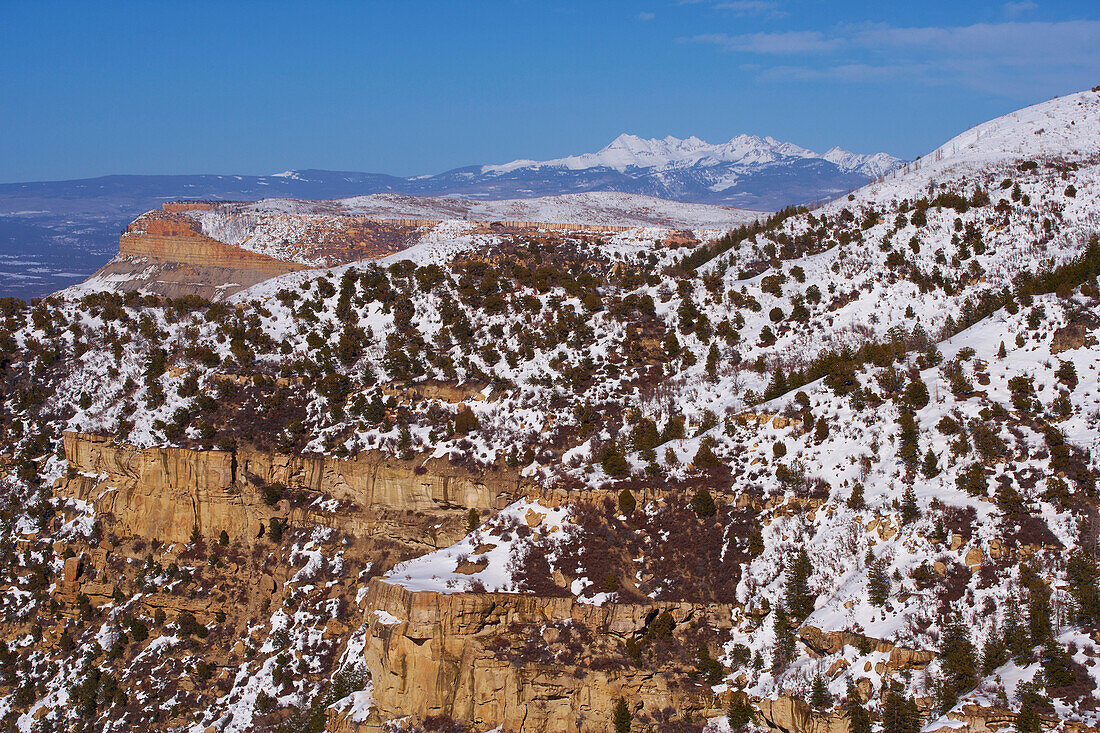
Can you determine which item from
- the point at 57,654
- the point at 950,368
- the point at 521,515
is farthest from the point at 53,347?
the point at 950,368

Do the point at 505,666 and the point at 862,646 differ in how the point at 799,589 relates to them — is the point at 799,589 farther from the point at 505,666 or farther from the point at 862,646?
the point at 505,666

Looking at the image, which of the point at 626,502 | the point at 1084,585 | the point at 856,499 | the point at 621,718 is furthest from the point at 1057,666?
the point at 626,502

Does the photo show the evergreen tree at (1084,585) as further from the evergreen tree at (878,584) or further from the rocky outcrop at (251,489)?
the rocky outcrop at (251,489)

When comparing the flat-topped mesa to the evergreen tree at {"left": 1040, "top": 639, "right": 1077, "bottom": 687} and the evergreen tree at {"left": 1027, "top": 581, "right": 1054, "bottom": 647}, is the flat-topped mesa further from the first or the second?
the evergreen tree at {"left": 1040, "top": 639, "right": 1077, "bottom": 687}

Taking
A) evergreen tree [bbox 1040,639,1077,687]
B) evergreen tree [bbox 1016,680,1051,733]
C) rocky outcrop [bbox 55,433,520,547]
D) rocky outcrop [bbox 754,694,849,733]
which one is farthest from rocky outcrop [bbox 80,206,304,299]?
evergreen tree [bbox 1016,680,1051,733]

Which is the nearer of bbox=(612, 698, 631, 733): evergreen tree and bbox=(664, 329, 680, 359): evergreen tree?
bbox=(612, 698, 631, 733): evergreen tree

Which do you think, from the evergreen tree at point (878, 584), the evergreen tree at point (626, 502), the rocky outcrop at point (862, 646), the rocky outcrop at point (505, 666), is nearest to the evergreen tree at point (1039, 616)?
the rocky outcrop at point (862, 646)

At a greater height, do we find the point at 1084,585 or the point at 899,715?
the point at 1084,585

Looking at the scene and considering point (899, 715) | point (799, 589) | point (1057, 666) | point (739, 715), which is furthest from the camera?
→ point (799, 589)
